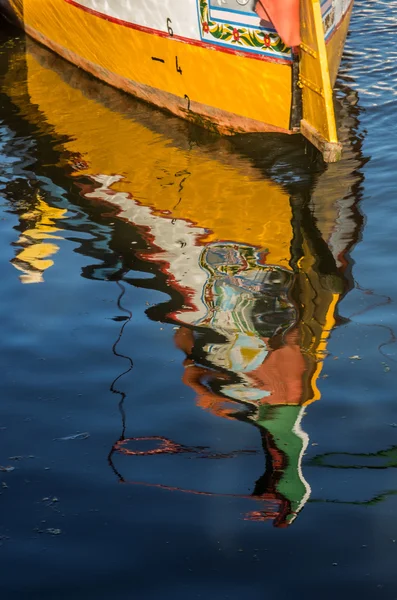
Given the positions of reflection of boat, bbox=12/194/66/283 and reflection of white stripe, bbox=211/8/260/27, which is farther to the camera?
reflection of white stripe, bbox=211/8/260/27

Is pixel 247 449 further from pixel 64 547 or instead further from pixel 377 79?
pixel 377 79

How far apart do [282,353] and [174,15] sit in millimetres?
5196

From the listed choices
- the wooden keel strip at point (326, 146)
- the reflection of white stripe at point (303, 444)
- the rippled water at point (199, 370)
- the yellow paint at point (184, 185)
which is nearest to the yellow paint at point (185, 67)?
the rippled water at point (199, 370)

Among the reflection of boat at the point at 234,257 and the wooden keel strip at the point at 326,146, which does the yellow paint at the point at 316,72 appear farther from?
the reflection of boat at the point at 234,257

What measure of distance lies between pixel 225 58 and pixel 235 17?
1.41 ft

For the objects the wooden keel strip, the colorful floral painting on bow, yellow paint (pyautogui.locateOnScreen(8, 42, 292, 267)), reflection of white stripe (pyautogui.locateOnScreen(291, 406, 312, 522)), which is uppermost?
the colorful floral painting on bow

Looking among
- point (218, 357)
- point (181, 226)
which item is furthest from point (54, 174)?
point (218, 357)

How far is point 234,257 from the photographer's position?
6.52 meters

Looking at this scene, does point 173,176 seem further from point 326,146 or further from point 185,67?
point 185,67

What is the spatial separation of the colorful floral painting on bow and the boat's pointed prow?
13.3 inches

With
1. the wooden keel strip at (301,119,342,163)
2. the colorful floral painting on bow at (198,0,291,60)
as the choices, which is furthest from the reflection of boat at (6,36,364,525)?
the colorful floral painting on bow at (198,0,291,60)

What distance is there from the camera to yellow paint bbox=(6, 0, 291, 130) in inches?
348

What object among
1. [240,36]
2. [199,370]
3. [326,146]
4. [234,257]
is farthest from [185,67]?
[199,370]

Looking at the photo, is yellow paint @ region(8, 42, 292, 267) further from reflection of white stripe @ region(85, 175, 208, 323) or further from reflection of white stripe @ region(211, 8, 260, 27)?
reflection of white stripe @ region(211, 8, 260, 27)
